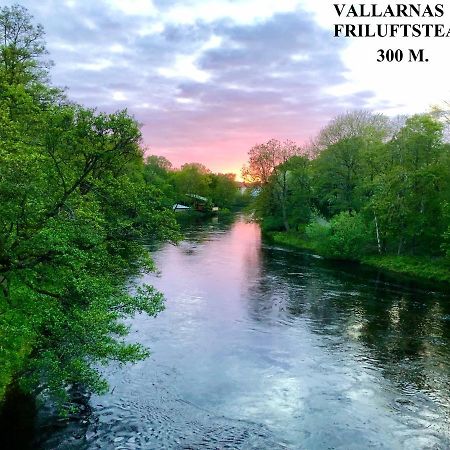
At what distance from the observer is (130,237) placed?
1778cm

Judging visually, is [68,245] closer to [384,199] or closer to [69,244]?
[69,244]

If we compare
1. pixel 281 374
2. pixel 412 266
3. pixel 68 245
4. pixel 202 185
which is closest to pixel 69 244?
pixel 68 245

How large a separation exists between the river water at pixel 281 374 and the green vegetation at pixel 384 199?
36.2ft

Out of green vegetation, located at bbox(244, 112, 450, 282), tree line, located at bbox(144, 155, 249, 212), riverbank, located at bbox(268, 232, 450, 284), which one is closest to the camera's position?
riverbank, located at bbox(268, 232, 450, 284)

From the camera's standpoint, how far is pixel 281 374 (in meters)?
22.1

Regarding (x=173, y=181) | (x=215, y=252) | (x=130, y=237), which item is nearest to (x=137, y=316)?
(x=130, y=237)

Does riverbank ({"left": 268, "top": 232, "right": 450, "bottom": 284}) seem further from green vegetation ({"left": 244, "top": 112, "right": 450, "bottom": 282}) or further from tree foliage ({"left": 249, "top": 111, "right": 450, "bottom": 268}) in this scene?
tree foliage ({"left": 249, "top": 111, "right": 450, "bottom": 268})

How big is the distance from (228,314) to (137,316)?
6.16 m

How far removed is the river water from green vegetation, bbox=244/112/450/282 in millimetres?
11035

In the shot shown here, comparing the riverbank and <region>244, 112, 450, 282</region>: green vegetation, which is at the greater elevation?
<region>244, 112, 450, 282</region>: green vegetation

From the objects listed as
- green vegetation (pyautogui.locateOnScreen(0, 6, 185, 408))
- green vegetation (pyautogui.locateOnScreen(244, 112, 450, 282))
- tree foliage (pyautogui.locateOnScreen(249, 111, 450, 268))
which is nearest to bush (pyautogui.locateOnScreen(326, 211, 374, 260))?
tree foliage (pyautogui.locateOnScreen(249, 111, 450, 268))

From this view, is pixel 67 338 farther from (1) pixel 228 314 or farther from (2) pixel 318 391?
(1) pixel 228 314

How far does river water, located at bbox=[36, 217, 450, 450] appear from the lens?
16797 millimetres

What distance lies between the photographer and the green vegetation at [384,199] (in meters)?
47.5
